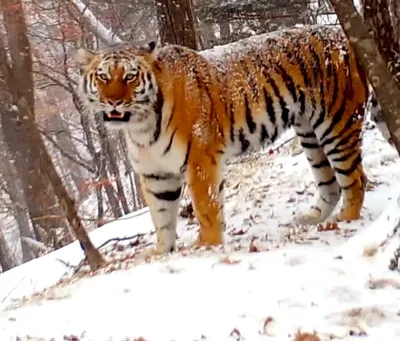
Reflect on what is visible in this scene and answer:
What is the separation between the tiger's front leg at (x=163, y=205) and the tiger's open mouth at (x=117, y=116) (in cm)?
66

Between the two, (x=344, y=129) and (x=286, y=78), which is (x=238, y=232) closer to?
(x=344, y=129)

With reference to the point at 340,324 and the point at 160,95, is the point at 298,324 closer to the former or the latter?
the point at 340,324

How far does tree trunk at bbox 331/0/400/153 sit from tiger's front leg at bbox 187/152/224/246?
2.32 m

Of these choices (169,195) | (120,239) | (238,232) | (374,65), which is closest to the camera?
(374,65)

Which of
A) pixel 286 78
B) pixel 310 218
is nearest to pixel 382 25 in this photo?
pixel 286 78

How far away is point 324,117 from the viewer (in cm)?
718

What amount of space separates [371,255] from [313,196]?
3625 millimetres

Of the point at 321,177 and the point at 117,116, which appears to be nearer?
the point at 117,116

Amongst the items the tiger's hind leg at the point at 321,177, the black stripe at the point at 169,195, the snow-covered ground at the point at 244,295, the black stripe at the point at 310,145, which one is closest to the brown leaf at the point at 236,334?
the snow-covered ground at the point at 244,295

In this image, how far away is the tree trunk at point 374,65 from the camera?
14.3ft

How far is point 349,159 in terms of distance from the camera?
7230mm

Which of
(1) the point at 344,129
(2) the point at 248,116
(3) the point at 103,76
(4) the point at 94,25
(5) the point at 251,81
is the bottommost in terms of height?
(1) the point at 344,129

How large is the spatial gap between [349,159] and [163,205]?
1740mm

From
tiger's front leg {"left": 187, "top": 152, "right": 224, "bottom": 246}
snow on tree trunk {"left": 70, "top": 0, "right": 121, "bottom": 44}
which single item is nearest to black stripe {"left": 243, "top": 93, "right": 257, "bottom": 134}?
tiger's front leg {"left": 187, "top": 152, "right": 224, "bottom": 246}
